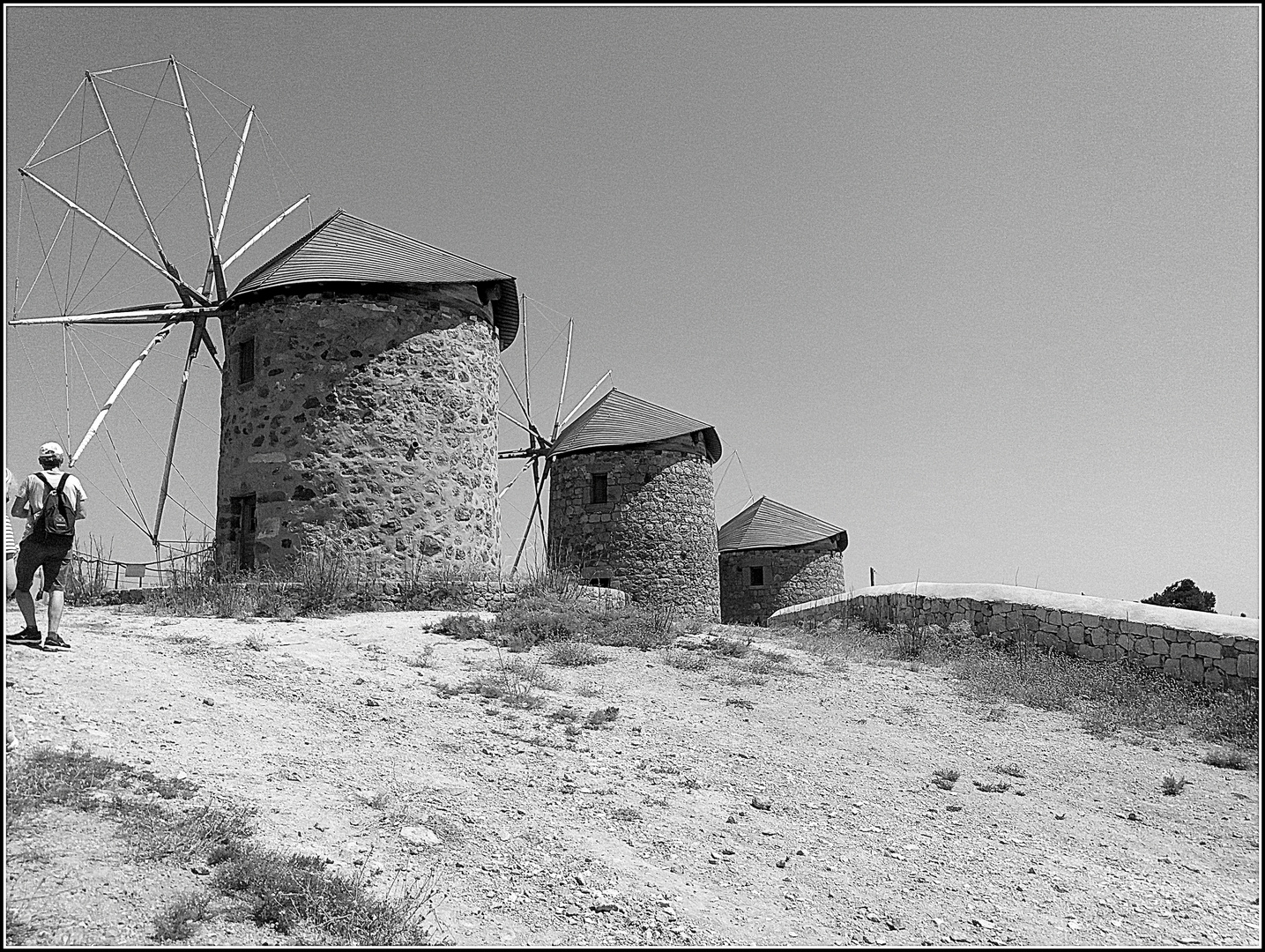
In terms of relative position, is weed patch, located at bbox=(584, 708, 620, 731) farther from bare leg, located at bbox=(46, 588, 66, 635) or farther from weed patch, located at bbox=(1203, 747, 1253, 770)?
weed patch, located at bbox=(1203, 747, 1253, 770)

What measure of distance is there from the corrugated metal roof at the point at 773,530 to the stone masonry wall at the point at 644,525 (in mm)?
6565

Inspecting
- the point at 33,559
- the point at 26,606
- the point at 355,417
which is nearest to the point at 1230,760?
the point at 33,559

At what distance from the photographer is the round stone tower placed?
13.4 m

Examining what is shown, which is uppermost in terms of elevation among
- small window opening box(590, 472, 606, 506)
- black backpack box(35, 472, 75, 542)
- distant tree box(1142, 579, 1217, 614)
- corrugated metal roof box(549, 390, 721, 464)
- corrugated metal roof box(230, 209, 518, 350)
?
corrugated metal roof box(230, 209, 518, 350)

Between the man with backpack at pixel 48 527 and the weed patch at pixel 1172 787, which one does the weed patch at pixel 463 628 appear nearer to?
the man with backpack at pixel 48 527

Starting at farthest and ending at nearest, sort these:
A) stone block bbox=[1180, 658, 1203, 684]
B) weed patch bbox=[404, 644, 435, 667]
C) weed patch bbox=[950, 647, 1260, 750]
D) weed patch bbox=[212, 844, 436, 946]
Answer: stone block bbox=[1180, 658, 1203, 684]
weed patch bbox=[404, 644, 435, 667]
weed patch bbox=[950, 647, 1260, 750]
weed patch bbox=[212, 844, 436, 946]

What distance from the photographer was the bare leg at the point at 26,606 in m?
7.02

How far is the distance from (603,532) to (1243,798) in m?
16.2

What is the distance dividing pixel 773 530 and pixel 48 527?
81.1 feet

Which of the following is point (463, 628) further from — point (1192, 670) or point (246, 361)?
point (1192, 670)

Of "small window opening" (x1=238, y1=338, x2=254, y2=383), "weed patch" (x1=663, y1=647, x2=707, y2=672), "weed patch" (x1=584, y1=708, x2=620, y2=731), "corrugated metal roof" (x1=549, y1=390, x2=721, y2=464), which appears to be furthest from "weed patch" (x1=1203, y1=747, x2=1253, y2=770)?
"corrugated metal roof" (x1=549, y1=390, x2=721, y2=464)

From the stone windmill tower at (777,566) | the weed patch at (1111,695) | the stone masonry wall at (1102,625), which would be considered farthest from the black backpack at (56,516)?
the stone windmill tower at (777,566)

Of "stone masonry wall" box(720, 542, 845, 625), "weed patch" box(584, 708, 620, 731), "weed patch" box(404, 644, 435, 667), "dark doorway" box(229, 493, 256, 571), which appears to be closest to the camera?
"weed patch" box(584, 708, 620, 731)

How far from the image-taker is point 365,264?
14.7 m
